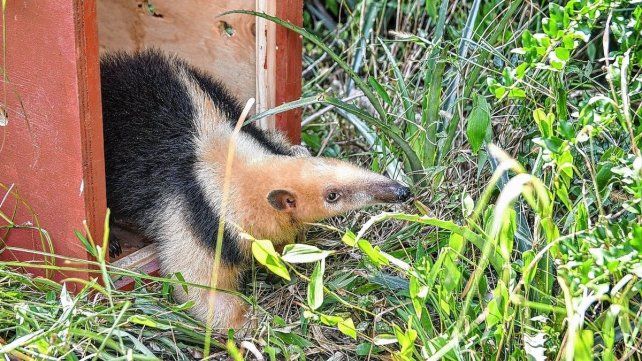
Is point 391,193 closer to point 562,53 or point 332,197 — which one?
point 332,197

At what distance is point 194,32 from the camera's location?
5.01 m

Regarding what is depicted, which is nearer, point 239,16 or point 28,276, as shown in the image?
point 28,276

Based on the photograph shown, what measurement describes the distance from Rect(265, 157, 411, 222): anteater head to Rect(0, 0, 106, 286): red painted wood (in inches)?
31.2

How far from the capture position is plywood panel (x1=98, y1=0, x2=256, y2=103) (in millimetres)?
4812

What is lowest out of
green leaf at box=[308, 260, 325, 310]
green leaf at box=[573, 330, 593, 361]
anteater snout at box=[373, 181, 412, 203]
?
anteater snout at box=[373, 181, 412, 203]

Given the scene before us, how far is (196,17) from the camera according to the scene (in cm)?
496

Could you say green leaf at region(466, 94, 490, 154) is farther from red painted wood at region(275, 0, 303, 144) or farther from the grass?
red painted wood at region(275, 0, 303, 144)

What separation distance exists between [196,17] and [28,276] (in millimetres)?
1669

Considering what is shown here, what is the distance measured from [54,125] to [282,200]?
1.01 m

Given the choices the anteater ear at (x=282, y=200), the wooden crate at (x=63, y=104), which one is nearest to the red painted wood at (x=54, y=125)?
the wooden crate at (x=63, y=104)

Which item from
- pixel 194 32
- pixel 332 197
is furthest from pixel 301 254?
pixel 194 32

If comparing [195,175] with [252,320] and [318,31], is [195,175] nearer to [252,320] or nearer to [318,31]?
[252,320]

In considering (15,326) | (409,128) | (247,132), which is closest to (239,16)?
(247,132)

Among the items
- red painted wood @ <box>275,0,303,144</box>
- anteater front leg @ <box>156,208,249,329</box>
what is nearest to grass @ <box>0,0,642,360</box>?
anteater front leg @ <box>156,208,249,329</box>
